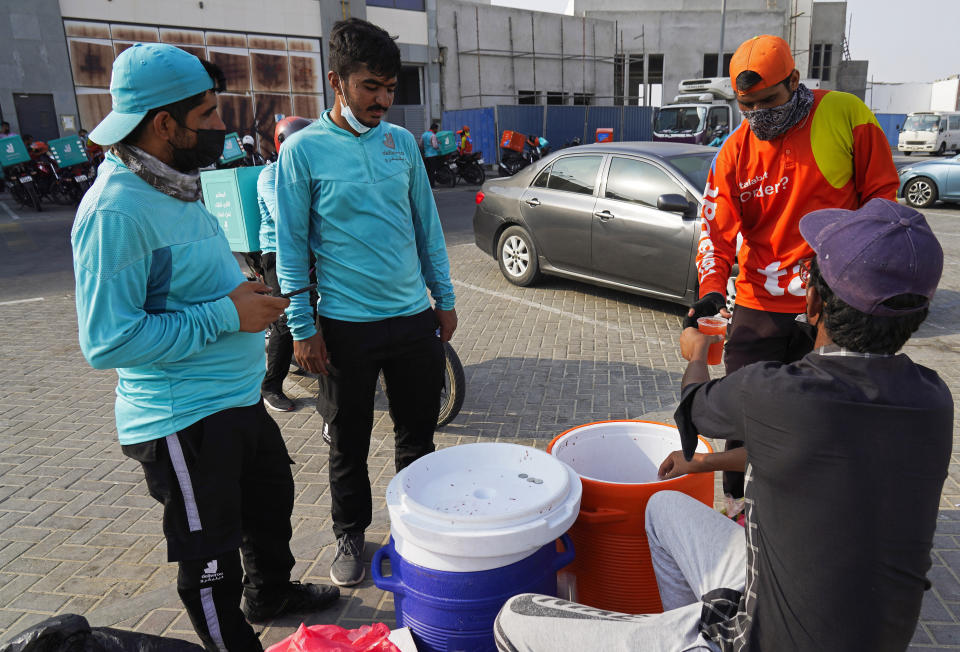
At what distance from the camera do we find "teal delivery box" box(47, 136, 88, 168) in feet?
51.6

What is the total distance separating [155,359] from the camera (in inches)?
73.0

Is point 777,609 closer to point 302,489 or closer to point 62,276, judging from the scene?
point 302,489

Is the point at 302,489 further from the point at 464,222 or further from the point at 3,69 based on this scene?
the point at 3,69

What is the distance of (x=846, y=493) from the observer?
1.39 metres

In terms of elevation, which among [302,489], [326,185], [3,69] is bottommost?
[302,489]

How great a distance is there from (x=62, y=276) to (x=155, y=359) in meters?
9.25

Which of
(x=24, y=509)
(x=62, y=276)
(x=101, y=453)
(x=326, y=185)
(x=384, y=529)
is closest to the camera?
(x=326, y=185)

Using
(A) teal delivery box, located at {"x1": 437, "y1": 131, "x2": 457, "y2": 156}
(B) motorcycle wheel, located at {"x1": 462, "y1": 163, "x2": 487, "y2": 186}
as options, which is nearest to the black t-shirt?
(A) teal delivery box, located at {"x1": 437, "y1": 131, "x2": 457, "y2": 156}

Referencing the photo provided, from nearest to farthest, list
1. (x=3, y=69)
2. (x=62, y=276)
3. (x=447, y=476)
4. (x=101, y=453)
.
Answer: (x=447, y=476) → (x=101, y=453) → (x=62, y=276) → (x=3, y=69)

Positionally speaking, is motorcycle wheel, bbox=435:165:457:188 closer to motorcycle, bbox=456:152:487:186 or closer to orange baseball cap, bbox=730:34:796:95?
motorcycle, bbox=456:152:487:186

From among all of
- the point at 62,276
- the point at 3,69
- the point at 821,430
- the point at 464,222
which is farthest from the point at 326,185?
the point at 3,69

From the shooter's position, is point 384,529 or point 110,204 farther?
point 384,529

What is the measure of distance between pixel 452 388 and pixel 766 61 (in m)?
2.62

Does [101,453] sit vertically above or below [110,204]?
below
